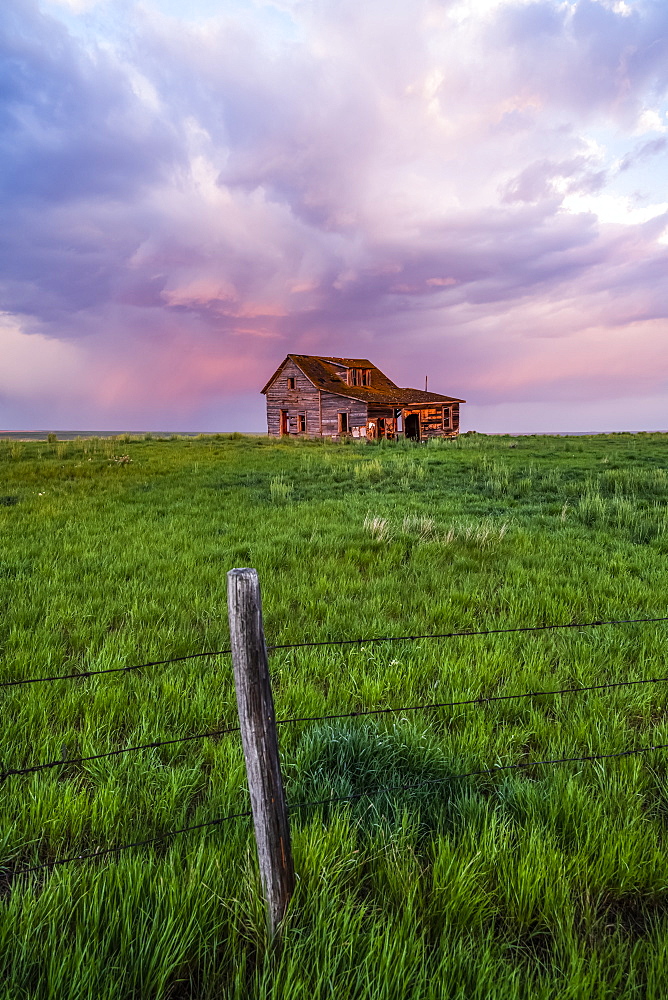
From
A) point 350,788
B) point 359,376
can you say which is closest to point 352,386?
point 359,376

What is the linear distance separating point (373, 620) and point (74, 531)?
6.49 meters

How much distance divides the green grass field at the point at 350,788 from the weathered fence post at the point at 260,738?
157 millimetres

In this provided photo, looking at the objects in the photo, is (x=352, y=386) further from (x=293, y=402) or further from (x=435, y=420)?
(x=435, y=420)

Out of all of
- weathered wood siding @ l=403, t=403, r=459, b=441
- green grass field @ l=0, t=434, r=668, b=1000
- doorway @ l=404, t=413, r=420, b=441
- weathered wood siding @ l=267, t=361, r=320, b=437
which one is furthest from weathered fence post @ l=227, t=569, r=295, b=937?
doorway @ l=404, t=413, r=420, b=441

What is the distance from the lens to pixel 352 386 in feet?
148

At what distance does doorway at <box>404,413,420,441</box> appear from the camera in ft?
152

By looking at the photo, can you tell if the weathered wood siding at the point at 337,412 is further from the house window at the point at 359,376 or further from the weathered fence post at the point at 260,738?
the weathered fence post at the point at 260,738

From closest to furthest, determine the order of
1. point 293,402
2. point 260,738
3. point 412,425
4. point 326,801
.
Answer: point 260,738, point 326,801, point 293,402, point 412,425

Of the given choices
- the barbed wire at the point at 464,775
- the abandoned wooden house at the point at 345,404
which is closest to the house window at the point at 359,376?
the abandoned wooden house at the point at 345,404

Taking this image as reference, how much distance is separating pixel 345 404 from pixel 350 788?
38919mm

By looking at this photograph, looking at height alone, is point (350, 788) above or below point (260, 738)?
below

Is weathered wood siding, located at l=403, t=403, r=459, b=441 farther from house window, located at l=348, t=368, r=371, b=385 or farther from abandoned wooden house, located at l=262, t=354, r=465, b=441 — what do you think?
house window, located at l=348, t=368, r=371, b=385

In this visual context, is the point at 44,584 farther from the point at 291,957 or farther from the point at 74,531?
the point at 291,957

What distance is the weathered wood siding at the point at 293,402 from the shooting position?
42031mm
